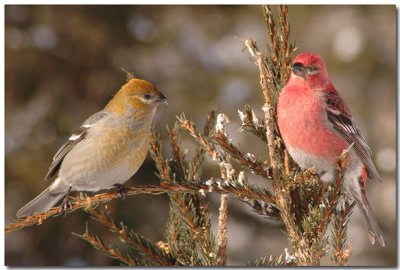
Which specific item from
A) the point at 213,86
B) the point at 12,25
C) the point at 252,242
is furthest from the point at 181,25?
the point at 252,242

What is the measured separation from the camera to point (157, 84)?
211 inches

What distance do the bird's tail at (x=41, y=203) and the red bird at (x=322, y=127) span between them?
3.47ft

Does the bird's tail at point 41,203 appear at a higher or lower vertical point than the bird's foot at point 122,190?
lower

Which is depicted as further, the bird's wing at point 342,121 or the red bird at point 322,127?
the bird's wing at point 342,121

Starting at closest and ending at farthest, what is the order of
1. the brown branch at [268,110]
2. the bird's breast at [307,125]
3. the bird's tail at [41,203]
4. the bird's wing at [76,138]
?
the brown branch at [268,110] → the bird's breast at [307,125] → the bird's tail at [41,203] → the bird's wing at [76,138]

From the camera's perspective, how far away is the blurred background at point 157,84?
Answer: 4.19 meters

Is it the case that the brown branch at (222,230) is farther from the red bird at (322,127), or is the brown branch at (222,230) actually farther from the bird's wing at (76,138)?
the bird's wing at (76,138)

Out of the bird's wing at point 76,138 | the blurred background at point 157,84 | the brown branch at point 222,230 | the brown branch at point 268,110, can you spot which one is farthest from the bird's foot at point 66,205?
the blurred background at point 157,84

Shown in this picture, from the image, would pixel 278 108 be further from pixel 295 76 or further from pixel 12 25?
pixel 12 25

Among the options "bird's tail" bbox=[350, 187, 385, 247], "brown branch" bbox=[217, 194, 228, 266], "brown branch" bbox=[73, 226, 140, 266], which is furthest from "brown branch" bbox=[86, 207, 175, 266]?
"bird's tail" bbox=[350, 187, 385, 247]

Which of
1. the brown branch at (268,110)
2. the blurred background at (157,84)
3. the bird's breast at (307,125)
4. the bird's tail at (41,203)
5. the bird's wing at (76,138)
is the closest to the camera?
the brown branch at (268,110)

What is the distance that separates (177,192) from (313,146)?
54 cm

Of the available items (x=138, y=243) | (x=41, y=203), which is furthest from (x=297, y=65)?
(x=41, y=203)

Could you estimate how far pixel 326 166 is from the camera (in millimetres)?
2168
